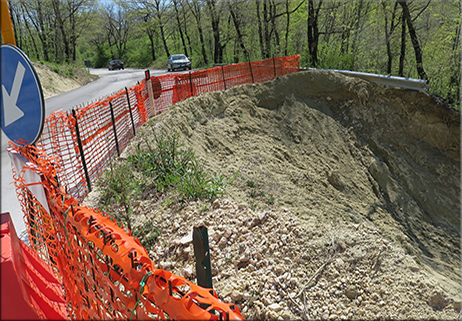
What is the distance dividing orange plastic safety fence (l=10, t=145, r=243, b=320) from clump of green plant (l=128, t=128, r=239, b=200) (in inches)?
96.7

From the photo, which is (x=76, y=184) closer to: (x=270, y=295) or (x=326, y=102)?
(x=270, y=295)

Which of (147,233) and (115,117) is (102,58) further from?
(147,233)

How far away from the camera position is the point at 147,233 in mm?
4898

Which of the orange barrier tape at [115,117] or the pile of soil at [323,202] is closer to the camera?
the pile of soil at [323,202]

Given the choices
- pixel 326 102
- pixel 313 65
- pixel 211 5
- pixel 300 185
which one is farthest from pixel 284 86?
pixel 211 5

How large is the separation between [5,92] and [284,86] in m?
11.7

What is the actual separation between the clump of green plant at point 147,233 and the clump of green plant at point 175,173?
0.72 meters

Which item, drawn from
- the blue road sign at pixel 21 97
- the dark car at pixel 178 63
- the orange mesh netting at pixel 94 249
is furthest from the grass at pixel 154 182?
the dark car at pixel 178 63

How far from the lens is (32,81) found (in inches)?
99.9

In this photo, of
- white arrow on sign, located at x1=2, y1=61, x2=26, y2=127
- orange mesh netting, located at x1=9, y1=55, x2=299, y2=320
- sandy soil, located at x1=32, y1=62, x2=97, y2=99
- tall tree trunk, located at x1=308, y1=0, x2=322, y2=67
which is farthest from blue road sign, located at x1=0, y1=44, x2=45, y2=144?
sandy soil, located at x1=32, y1=62, x2=97, y2=99

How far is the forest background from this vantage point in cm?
1338

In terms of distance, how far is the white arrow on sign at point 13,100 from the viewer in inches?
103

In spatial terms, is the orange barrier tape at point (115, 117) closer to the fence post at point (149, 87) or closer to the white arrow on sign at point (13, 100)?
the fence post at point (149, 87)

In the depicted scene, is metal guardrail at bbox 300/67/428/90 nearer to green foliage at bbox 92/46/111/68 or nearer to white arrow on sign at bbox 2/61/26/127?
white arrow on sign at bbox 2/61/26/127
